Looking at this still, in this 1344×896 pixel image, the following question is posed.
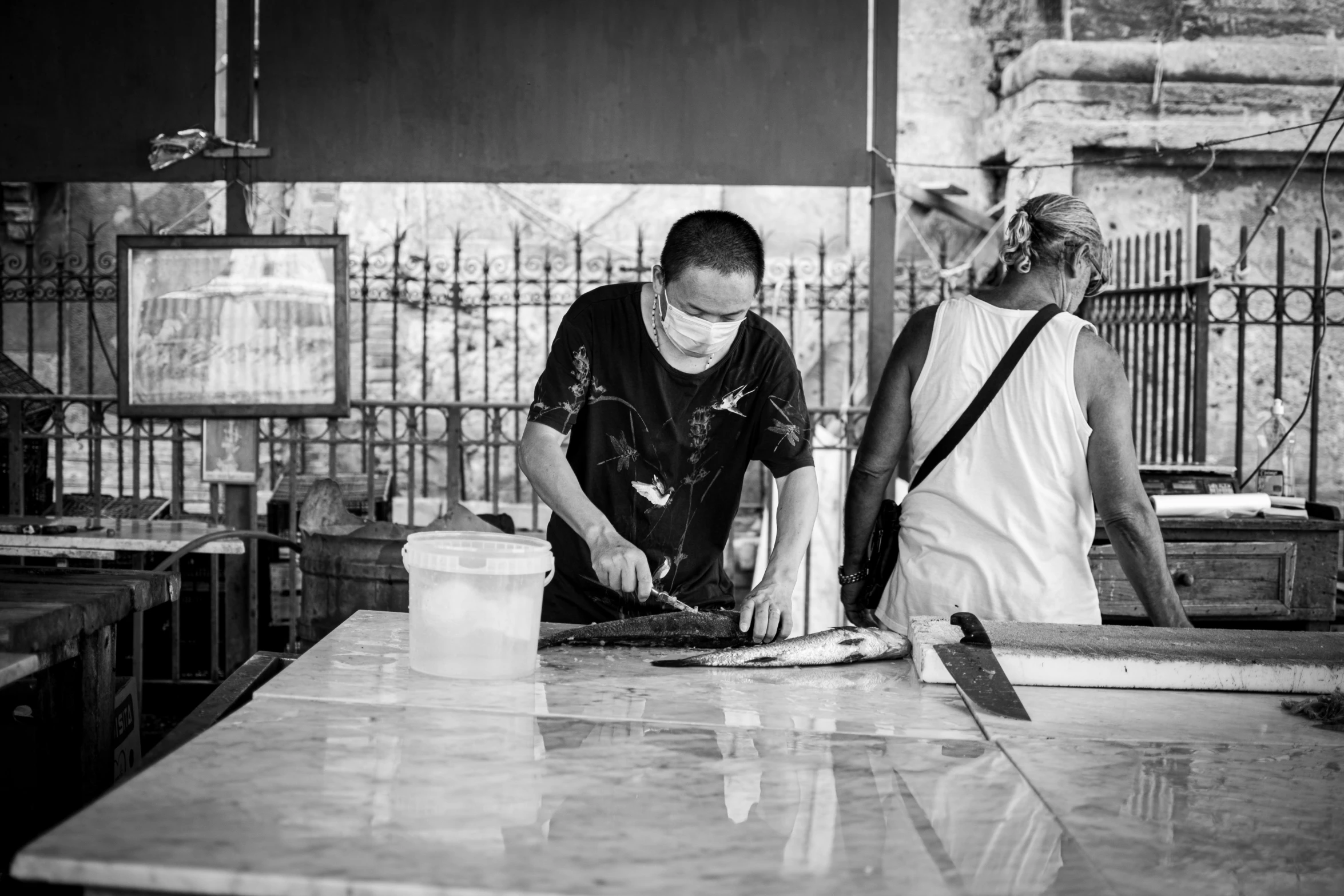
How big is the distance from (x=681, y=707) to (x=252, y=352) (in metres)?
3.88

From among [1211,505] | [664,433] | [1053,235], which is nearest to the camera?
[1053,235]

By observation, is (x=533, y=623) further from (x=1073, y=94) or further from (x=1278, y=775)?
(x=1073, y=94)

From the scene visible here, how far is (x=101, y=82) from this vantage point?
5.06 meters

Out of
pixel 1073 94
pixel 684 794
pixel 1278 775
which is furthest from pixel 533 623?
pixel 1073 94

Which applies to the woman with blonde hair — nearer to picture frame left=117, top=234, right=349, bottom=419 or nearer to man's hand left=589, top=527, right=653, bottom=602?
man's hand left=589, top=527, right=653, bottom=602

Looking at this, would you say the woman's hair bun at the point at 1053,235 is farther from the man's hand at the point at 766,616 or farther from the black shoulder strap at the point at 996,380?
the man's hand at the point at 766,616

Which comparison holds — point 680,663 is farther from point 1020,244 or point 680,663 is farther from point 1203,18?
point 1203,18

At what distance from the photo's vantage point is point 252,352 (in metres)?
5.40

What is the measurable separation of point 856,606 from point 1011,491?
1.99 ft

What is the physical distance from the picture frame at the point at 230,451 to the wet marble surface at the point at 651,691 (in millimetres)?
3336

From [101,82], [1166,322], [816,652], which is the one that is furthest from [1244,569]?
[101,82]

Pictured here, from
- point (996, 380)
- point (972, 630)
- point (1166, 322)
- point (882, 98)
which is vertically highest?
point (882, 98)

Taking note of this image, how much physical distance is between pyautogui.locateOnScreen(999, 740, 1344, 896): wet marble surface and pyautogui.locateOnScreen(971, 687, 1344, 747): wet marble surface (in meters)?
0.05

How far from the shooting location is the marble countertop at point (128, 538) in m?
5.16
